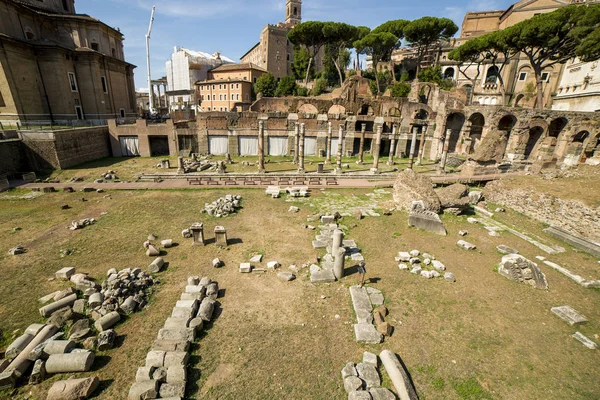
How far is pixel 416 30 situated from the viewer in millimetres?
49688

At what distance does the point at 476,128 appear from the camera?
35375 millimetres

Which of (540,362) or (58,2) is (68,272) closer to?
(540,362)

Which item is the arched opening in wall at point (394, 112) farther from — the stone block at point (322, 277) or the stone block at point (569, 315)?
the stone block at point (322, 277)

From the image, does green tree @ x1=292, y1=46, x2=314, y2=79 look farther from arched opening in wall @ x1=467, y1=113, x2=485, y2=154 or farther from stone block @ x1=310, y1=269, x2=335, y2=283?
stone block @ x1=310, y1=269, x2=335, y2=283

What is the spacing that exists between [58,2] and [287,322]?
50782 millimetres

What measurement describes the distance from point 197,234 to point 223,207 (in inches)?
156

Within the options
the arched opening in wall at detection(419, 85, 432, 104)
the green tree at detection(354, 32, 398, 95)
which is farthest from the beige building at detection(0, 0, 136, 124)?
the arched opening in wall at detection(419, 85, 432, 104)

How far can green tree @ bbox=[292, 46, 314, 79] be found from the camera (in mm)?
61406

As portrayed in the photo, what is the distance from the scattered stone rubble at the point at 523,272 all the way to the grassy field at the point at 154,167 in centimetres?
1627

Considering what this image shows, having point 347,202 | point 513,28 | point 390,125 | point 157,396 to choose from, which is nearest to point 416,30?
point 513,28

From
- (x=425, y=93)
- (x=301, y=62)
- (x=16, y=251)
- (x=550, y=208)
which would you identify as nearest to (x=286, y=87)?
(x=301, y=62)

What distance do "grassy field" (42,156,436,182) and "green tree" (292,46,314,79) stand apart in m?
39.1

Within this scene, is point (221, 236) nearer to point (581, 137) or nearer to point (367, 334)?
point (367, 334)

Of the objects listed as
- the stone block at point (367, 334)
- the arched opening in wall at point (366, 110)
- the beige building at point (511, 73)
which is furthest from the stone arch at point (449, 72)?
the stone block at point (367, 334)
